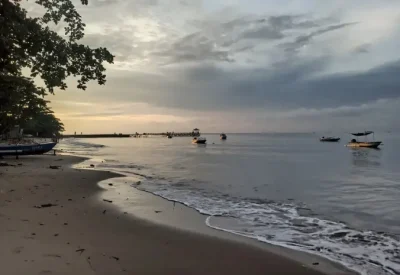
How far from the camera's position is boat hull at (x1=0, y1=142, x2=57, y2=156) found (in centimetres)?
3365

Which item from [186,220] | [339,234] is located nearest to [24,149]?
[186,220]

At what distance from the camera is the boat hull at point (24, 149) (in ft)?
110

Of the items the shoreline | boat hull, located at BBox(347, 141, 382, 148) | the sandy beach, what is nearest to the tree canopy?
the sandy beach

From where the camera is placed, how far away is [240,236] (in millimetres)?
9164

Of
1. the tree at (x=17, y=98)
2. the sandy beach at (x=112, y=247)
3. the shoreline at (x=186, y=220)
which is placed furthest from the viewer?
the tree at (x=17, y=98)

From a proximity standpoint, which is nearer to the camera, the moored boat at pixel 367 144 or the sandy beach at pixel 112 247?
the sandy beach at pixel 112 247

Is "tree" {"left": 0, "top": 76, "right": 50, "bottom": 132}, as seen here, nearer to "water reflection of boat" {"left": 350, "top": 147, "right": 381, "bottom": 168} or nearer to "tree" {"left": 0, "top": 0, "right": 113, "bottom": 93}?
"tree" {"left": 0, "top": 0, "right": 113, "bottom": 93}

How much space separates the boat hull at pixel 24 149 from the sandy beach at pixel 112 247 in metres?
25.6

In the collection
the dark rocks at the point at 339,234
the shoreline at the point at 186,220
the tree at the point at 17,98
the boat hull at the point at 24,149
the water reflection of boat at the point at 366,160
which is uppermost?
the tree at the point at 17,98

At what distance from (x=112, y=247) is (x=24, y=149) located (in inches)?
1320

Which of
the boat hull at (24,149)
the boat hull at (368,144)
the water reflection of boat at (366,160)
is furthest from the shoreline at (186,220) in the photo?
the boat hull at (368,144)

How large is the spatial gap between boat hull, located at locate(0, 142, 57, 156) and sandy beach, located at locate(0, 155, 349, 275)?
25.6 meters

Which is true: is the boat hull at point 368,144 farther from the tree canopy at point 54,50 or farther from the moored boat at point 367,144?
the tree canopy at point 54,50

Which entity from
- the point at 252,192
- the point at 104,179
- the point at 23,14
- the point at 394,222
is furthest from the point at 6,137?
the point at 394,222
